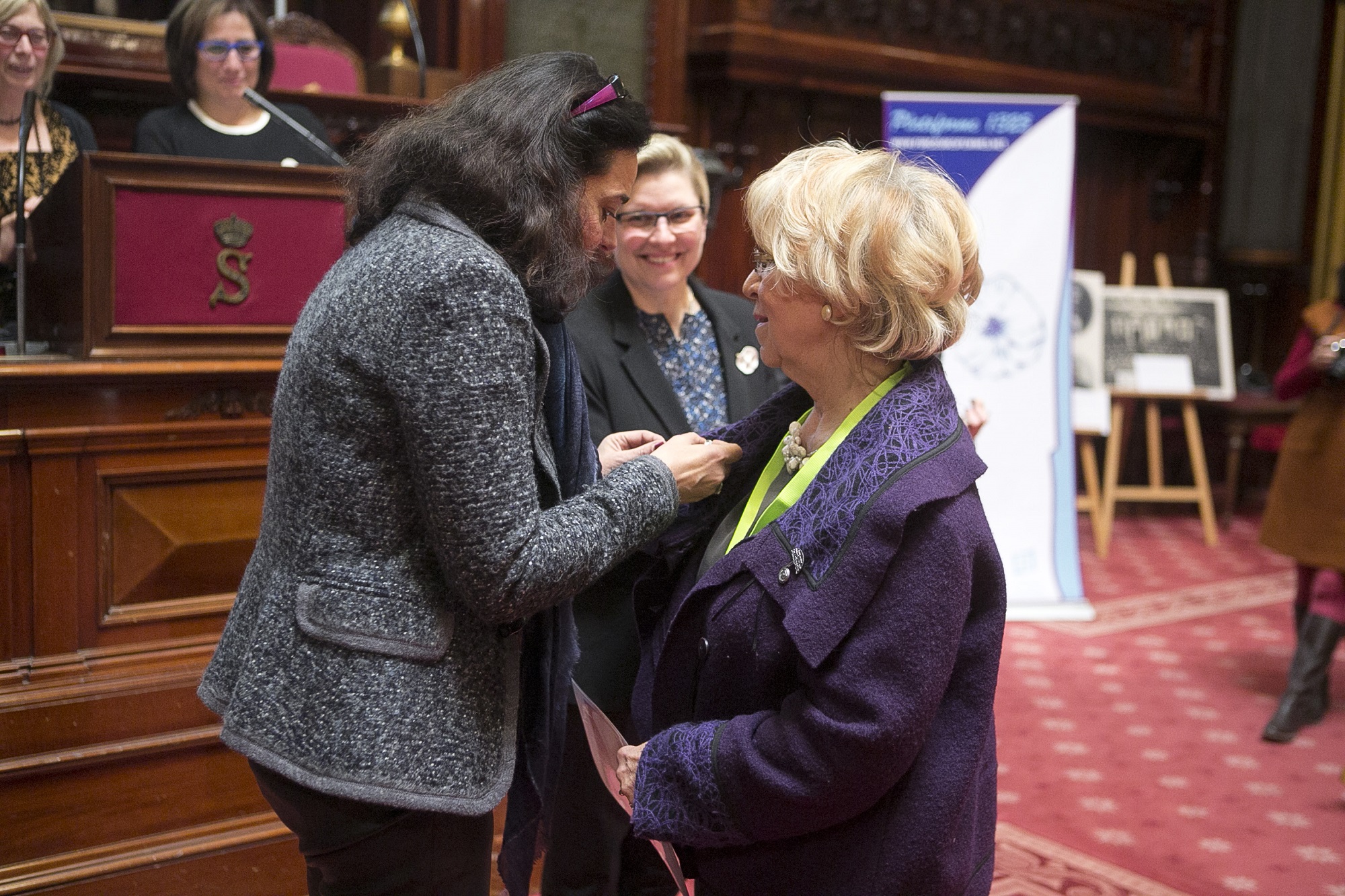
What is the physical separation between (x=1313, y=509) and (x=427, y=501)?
3540 mm

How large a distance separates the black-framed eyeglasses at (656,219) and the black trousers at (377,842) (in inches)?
47.4

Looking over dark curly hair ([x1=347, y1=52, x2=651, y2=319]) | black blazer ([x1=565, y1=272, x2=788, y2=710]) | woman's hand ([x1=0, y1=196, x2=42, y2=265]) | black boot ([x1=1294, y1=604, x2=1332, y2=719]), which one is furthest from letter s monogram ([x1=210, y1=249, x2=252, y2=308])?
black boot ([x1=1294, y1=604, x2=1332, y2=719])

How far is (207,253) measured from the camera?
8.06ft

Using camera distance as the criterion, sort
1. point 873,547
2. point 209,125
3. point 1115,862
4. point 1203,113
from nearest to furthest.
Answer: point 873,547 → point 1115,862 → point 209,125 → point 1203,113

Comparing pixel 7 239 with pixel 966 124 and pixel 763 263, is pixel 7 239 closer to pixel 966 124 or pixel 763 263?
pixel 763 263

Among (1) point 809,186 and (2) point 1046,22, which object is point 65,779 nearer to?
(1) point 809,186

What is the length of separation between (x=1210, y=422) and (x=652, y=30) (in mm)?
4623

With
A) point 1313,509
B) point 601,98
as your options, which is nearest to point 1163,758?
point 1313,509

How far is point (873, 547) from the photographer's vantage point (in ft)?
4.28

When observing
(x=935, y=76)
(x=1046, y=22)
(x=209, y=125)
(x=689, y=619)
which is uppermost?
(x=1046, y=22)

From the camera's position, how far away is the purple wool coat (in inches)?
51.3

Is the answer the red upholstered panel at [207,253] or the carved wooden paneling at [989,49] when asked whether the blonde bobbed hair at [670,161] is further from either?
the carved wooden paneling at [989,49]

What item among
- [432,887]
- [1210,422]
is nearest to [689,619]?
[432,887]

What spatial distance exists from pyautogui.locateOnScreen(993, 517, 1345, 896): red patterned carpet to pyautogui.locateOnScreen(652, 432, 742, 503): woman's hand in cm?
165
